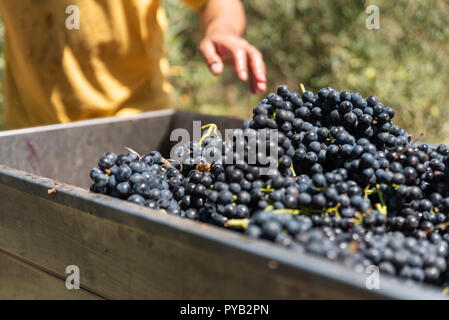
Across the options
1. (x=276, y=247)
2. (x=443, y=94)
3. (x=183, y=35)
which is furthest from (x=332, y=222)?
(x=183, y=35)

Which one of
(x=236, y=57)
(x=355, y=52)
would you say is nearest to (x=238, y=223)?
(x=236, y=57)

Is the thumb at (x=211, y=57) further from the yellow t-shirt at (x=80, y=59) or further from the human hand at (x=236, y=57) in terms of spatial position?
the yellow t-shirt at (x=80, y=59)

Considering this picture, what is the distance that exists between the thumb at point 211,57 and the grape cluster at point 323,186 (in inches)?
22.5

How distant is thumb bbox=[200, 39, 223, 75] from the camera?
158 cm

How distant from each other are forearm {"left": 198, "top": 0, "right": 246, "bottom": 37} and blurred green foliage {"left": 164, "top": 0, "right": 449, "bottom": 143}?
4.27ft

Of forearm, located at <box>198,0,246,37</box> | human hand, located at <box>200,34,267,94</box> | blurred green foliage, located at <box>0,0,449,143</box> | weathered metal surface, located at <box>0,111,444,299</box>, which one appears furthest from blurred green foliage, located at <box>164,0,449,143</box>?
weathered metal surface, located at <box>0,111,444,299</box>

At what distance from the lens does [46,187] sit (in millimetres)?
932

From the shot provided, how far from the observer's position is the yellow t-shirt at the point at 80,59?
1753 millimetres

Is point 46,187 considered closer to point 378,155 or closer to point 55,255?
point 55,255

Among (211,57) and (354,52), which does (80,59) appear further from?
(354,52)

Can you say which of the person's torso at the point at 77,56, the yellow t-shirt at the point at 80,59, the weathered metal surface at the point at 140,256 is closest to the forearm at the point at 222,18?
the yellow t-shirt at the point at 80,59

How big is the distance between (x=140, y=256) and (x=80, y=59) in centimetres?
122

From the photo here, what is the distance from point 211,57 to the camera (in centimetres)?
162
